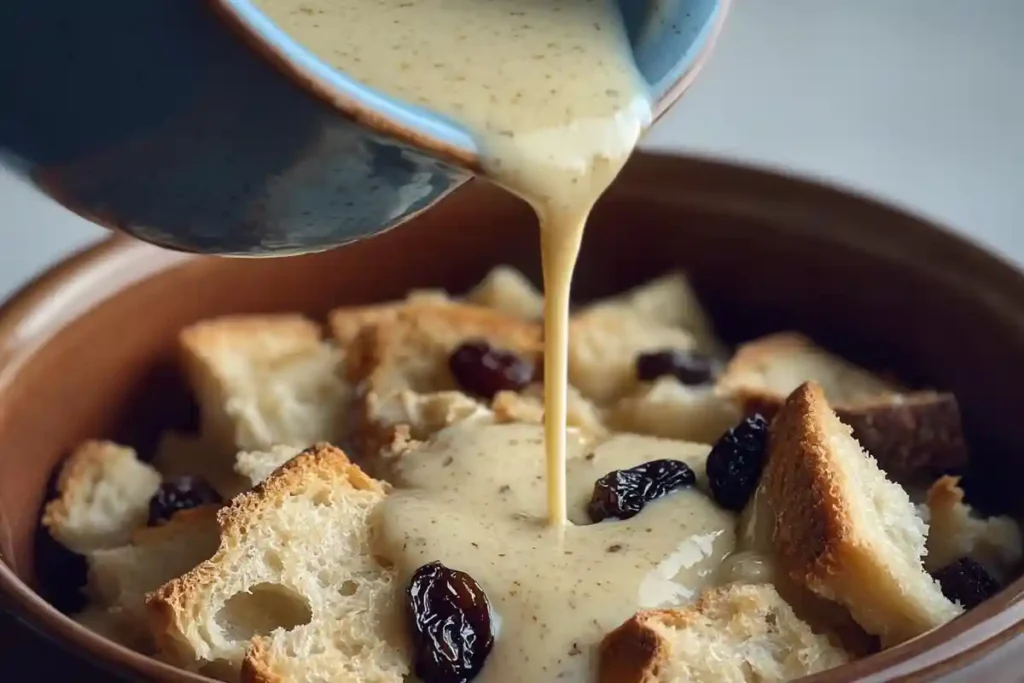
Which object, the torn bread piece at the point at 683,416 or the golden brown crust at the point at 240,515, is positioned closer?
the golden brown crust at the point at 240,515

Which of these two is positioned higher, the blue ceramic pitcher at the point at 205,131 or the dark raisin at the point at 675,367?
the blue ceramic pitcher at the point at 205,131

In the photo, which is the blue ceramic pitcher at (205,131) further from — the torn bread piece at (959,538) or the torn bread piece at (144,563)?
the torn bread piece at (959,538)

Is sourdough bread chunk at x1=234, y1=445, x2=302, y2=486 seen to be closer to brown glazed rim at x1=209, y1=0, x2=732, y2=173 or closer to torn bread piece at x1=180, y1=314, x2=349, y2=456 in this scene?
→ torn bread piece at x1=180, y1=314, x2=349, y2=456

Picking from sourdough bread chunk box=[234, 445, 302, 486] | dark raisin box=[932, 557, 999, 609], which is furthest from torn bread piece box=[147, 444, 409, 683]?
dark raisin box=[932, 557, 999, 609]

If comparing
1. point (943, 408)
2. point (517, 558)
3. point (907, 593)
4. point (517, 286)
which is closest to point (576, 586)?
point (517, 558)

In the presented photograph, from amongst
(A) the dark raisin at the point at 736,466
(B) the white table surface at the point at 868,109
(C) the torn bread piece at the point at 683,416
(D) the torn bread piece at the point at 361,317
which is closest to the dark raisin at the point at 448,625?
(A) the dark raisin at the point at 736,466
